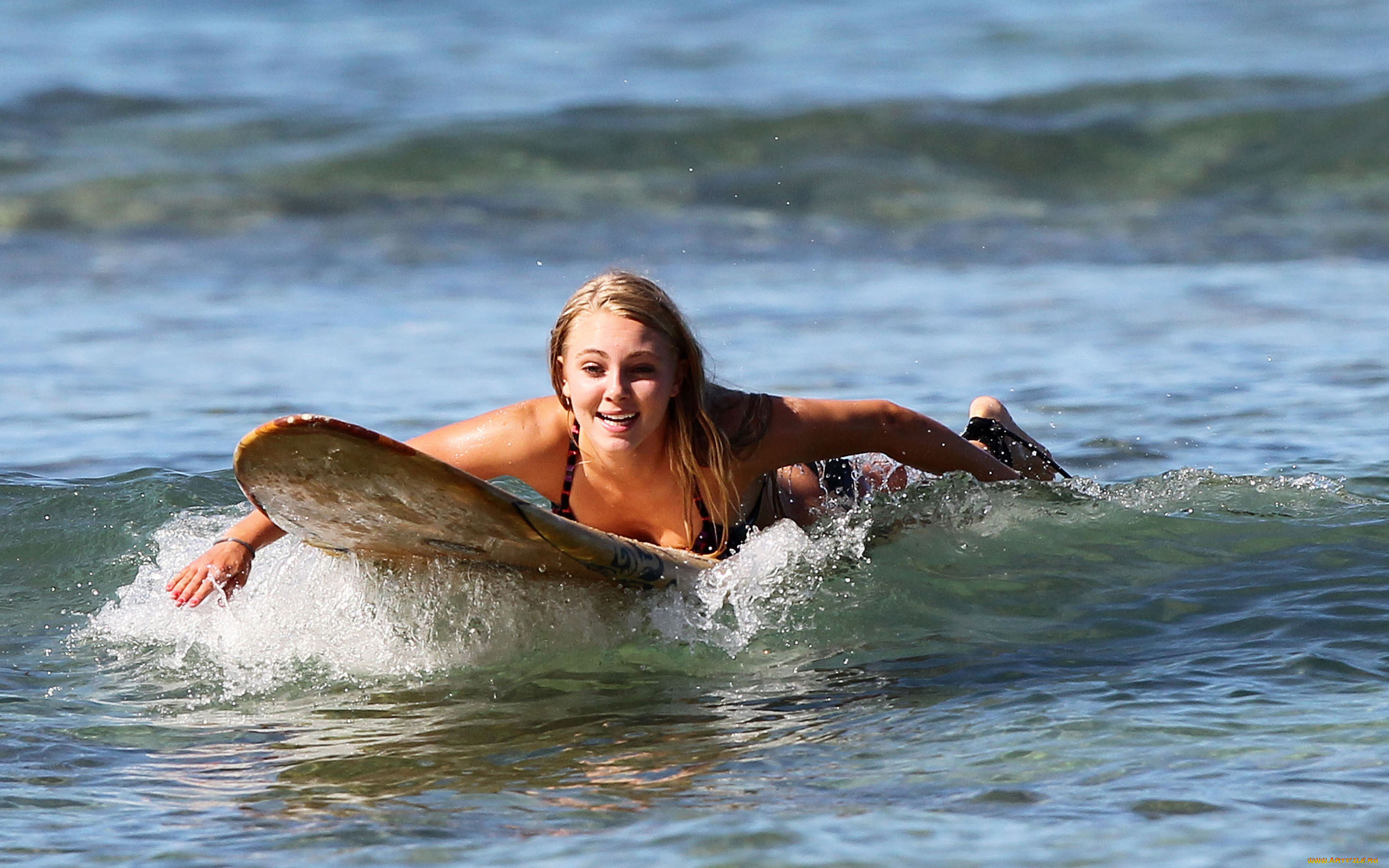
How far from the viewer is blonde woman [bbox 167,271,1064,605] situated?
4980mm

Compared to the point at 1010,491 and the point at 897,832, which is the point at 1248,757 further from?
the point at 1010,491

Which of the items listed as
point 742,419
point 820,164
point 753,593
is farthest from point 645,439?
point 820,164

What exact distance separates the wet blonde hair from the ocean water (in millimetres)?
275

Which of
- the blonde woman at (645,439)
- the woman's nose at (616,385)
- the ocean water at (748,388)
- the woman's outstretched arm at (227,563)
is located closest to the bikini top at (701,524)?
the blonde woman at (645,439)

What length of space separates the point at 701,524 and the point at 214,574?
1.51m

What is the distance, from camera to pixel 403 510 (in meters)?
4.63

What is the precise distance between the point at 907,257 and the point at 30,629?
8.03 meters

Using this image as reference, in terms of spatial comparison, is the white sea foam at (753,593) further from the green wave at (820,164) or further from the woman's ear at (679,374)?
the green wave at (820,164)

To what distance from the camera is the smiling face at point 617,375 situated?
497 cm

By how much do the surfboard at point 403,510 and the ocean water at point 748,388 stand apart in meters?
0.13

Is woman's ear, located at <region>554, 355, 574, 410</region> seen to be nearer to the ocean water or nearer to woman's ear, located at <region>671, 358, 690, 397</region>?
woman's ear, located at <region>671, 358, 690, 397</region>

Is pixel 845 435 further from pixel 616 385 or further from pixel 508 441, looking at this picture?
pixel 508 441

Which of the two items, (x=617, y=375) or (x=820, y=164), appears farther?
(x=820, y=164)

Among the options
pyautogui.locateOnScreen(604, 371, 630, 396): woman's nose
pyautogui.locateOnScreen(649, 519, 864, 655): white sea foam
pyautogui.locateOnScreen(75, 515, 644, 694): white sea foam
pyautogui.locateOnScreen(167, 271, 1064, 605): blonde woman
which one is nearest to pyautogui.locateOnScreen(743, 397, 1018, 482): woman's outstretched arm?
pyautogui.locateOnScreen(167, 271, 1064, 605): blonde woman
